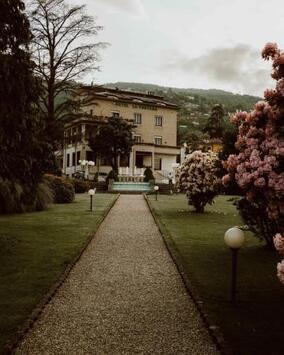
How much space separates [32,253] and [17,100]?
3.83 metres

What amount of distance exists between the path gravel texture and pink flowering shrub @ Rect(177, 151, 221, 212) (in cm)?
1109

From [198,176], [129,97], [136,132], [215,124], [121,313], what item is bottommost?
[121,313]

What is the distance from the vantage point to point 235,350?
20.2 feet

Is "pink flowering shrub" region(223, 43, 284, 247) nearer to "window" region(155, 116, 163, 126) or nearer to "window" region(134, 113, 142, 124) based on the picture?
"window" region(134, 113, 142, 124)

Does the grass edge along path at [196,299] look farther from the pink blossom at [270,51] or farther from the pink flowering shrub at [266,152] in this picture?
the pink blossom at [270,51]

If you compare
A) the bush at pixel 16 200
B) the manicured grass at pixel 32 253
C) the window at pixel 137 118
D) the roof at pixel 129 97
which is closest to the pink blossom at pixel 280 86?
the manicured grass at pixel 32 253

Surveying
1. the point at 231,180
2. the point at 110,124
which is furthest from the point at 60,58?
the point at 231,180

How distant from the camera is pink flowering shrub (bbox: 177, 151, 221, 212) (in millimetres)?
23672

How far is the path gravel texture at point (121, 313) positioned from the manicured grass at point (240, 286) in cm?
38

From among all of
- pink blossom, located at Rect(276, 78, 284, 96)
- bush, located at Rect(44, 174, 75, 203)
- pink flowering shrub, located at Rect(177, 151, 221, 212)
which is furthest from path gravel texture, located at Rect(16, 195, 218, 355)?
bush, located at Rect(44, 174, 75, 203)

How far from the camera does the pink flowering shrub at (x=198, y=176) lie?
77.7 ft

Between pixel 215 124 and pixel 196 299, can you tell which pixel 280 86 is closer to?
pixel 196 299

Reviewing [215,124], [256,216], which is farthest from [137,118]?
[256,216]

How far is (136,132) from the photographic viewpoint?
207ft
